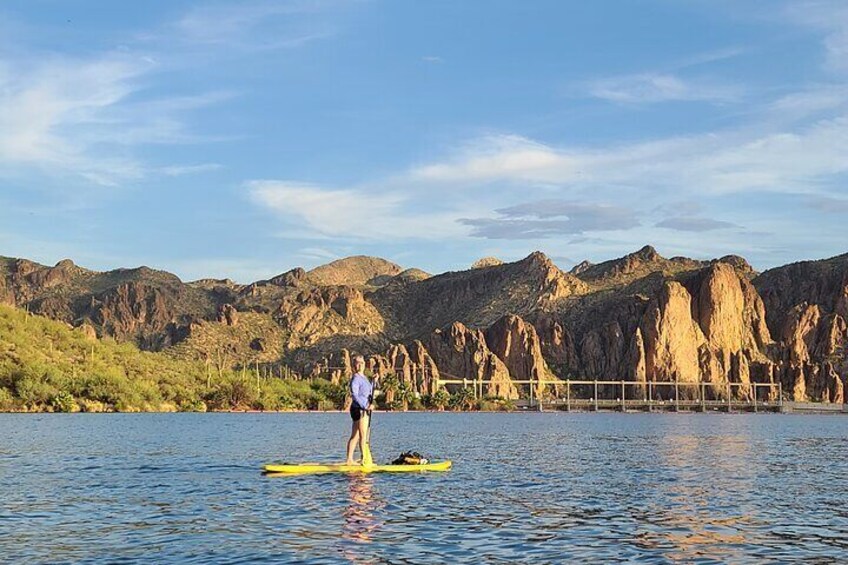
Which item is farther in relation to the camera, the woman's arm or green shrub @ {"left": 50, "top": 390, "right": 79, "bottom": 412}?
green shrub @ {"left": 50, "top": 390, "right": 79, "bottom": 412}

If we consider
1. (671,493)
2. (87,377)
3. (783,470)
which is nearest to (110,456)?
(671,493)

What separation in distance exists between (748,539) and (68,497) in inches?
830

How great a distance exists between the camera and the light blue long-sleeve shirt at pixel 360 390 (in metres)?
41.1

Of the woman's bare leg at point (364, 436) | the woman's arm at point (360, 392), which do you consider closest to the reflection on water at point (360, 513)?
the woman's bare leg at point (364, 436)

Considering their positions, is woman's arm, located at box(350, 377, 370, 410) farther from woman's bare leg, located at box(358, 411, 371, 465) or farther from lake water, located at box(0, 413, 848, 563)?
lake water, located at box(0, 413, 848, 563)

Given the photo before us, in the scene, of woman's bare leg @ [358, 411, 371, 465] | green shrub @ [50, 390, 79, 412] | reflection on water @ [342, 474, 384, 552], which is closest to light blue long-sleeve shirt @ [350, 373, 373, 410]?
woman's bare leg @ [358, 411, 371, 465]

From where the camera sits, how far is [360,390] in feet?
136

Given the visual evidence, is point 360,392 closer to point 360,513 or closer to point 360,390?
point 360,390

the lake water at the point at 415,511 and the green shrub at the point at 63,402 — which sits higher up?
the green shrub at the point at 63,402

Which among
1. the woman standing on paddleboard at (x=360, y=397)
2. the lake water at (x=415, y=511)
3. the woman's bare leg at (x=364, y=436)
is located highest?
the woman standing on paddleboard at (x=360, y=397)

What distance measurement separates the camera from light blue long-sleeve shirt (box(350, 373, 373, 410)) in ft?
135

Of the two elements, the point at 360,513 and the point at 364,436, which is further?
the point at 364,436

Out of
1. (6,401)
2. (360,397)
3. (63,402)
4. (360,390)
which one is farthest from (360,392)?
(63,402)

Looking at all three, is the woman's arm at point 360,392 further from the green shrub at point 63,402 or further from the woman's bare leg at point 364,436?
the green shrub at point 63,402
